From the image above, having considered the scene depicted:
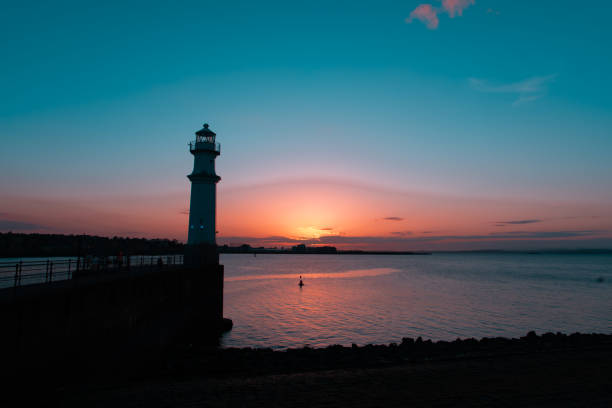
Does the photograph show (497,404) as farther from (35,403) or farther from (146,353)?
(146,353)

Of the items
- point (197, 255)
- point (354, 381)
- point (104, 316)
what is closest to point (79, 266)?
point (104, 316)

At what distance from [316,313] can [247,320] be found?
808cm

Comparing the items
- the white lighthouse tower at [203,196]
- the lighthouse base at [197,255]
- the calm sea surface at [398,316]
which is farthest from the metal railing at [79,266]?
the calm sea surface at [398,316]

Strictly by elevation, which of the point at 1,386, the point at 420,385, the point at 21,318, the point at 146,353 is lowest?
the point at 146,353

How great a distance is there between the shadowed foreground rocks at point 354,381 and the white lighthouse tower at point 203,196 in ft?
46.9

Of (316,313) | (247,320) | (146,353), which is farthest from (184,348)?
(316,313)

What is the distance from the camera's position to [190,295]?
81.0 feet

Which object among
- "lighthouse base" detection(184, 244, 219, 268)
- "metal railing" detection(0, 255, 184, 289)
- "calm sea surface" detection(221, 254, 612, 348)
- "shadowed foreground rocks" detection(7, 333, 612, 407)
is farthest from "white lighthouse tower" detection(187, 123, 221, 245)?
"shadowed foreground rocks" detection(7, 333, 612, 407)

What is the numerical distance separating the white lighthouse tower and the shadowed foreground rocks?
14.3 meters

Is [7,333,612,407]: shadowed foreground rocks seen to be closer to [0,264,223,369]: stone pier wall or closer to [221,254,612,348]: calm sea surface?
[0,264,223,369]: stone pier wall

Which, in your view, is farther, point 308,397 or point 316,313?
point 316,313

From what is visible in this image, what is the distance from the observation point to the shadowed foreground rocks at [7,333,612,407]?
30.1ft

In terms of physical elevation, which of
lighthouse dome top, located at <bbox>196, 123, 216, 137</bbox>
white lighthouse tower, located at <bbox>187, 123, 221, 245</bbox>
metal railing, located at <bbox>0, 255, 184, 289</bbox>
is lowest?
metal railing, located at <bbox>0, 255, 184, 289</bbox>

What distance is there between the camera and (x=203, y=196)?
28.4m
